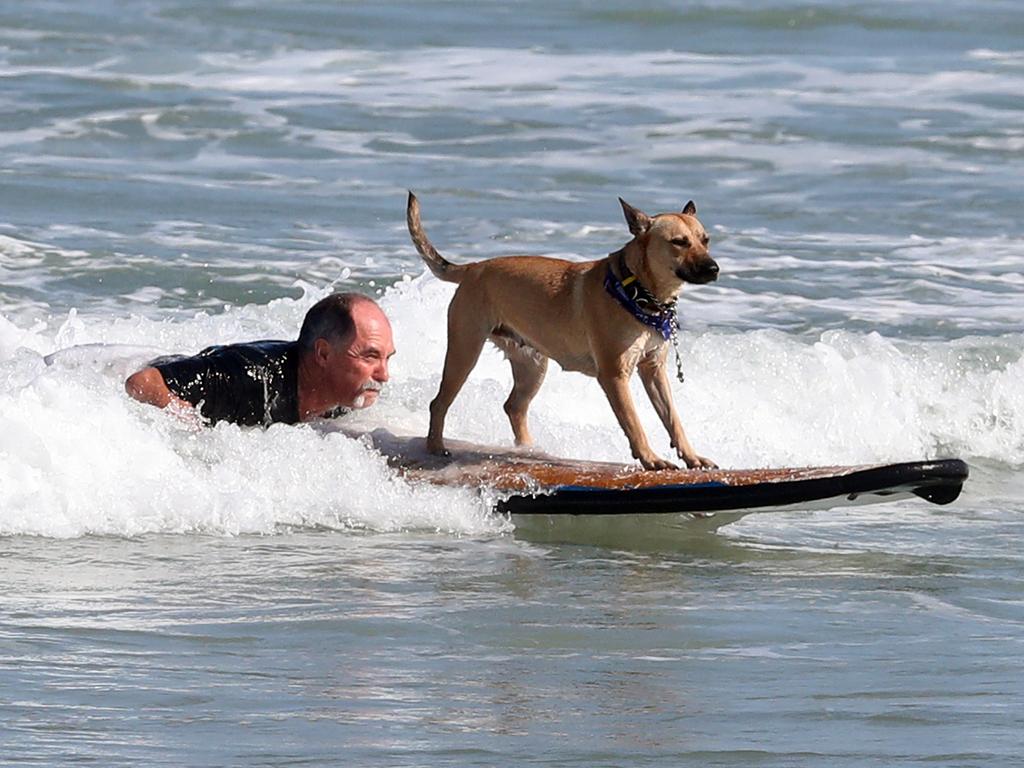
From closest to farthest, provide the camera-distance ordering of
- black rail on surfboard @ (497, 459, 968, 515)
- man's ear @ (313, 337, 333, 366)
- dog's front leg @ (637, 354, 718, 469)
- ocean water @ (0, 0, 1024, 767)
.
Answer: ocean water @ (0, 0, 1024, 767) < black rail on surfboard @ (497, 459, 968, 515) < dog's front leg @ (637, 354, 718, 469) < man's ear @ (313, 337, 333, 366)

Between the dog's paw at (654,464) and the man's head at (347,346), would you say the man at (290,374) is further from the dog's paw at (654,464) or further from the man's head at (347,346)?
the dog's paw at (654,464)

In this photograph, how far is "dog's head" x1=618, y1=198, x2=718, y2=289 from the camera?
8.25m

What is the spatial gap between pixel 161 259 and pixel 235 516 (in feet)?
21.9

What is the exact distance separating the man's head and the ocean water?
0.26 metres

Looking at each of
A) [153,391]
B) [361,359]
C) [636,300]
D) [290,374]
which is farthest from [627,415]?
[153,391]

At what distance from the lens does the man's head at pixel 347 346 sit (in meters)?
8.91

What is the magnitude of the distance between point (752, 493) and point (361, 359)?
71.7 inches

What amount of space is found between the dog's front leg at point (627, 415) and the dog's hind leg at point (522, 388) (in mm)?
782

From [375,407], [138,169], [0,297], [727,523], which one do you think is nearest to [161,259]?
[0,297]

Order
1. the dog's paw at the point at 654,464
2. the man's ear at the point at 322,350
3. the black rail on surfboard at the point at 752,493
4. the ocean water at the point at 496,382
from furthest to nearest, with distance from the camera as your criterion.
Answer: the man's ear at the point at 322,350
the dog's paw at the point at 654,464
the black rail on surfboard at the point at 752,493
the ocean water at the point at 496,382

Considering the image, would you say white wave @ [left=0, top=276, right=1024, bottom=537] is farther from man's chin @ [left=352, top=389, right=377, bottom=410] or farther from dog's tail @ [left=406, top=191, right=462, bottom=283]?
dog's tail @ [left=406, top=191, right=462, bottom=283]

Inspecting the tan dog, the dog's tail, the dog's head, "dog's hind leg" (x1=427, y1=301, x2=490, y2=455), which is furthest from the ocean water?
the dog's head

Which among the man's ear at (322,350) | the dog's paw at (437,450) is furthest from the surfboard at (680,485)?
the man's ear at (322,350)

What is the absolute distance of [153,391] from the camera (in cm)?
891
